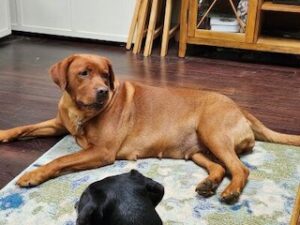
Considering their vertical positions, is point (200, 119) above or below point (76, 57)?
below

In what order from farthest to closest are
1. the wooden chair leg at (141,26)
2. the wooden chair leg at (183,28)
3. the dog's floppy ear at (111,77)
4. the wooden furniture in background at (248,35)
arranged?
the wooden chair leg at (141,26)
the wooden chair leg at (183,28)
the wooden furniture in background at (248,35)
the dog's floppy ear at (111,77)

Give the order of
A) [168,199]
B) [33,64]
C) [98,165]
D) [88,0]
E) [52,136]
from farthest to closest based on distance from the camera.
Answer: [88,0] → [33,64] → [52,136] → [98,165] → [168,199]

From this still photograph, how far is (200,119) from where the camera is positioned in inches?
100

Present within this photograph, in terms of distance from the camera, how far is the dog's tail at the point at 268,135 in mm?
2625

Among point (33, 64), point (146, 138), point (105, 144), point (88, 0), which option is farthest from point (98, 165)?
point (88, 0)

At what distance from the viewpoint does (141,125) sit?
2537 millimetres

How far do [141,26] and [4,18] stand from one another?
A: 4.22 feet

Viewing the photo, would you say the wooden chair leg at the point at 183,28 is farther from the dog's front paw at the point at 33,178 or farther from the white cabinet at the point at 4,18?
the dog's front paw at the point at 33,178

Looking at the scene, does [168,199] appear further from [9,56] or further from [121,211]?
[9,56]

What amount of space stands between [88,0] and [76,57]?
2.22 m

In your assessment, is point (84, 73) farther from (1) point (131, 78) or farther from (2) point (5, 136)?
(1) point (131, 78)

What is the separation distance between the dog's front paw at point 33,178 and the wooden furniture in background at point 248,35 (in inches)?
91.5

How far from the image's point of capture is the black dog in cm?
139

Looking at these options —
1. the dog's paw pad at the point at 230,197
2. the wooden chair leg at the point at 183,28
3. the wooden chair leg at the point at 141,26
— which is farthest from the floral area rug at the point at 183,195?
the wooden chair leg at the point at 141,26
